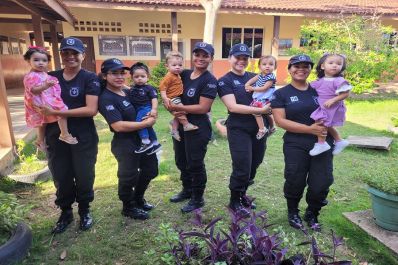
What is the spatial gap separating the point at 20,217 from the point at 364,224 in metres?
3.43

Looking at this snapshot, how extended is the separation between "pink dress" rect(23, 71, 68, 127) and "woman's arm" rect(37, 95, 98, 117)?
0.16ft

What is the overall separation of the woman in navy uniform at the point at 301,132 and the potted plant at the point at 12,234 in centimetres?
254

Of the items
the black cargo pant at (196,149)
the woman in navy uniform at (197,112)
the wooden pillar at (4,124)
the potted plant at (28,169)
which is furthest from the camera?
the wooden pillar at (4,124)

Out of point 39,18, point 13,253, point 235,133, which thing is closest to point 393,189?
point 235,133

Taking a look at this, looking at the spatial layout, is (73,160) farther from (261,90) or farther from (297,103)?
(297,103)

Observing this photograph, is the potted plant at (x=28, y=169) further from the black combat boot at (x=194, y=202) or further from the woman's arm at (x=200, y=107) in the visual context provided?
the woman's arm at (x=200, y=107)

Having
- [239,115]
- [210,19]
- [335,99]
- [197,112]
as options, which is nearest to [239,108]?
[239,115]

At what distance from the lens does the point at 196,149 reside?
11.6 feet

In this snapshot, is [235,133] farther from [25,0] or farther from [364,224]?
[25,0]

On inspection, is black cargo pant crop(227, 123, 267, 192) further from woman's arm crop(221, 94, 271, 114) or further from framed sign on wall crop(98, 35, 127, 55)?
framed sign on wall crop(98, 35, 127, 55)

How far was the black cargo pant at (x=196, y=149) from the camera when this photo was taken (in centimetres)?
351

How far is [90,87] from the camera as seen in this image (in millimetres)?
3002

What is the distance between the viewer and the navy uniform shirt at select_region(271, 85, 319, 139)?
306cm

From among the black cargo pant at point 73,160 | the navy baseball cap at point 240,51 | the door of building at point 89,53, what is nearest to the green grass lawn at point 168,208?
the black cargo pant at point 73,160
